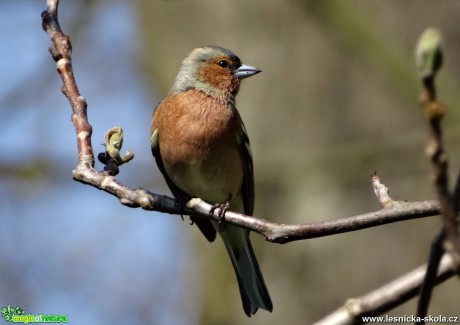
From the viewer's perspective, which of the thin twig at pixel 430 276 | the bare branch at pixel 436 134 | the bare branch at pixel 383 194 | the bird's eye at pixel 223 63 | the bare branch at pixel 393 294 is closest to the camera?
the bare branch at pixel 436 134

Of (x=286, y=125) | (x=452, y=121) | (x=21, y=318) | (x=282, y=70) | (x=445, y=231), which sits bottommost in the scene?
(x=445, y=231)

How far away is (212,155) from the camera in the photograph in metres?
5.63

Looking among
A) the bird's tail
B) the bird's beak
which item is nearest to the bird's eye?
the bird's beak

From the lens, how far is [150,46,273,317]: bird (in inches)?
221

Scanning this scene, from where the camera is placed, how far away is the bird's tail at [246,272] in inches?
217

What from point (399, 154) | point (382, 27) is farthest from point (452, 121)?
point (382, 27)

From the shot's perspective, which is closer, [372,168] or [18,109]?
[372,168]

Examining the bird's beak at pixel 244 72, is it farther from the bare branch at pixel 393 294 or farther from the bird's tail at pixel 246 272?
the bare branch at pixel 393 294

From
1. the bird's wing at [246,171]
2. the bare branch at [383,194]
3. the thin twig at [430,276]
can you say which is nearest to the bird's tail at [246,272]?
the bird's wing at [246,171]

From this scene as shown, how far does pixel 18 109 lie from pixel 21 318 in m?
3.24

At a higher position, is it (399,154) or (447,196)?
(399,154)

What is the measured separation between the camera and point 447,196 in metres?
1.59

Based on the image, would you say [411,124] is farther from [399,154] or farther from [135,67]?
[135,67]

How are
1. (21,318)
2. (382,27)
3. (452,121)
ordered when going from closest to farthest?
1. (21,318)
2. (452,121)
3. (382,27)
